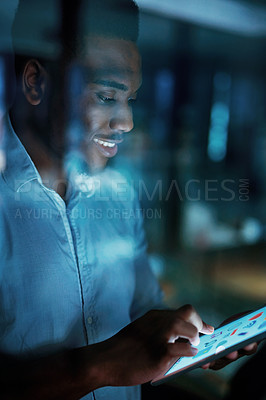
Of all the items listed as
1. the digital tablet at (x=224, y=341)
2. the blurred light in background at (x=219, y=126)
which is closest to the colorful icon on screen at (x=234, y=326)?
the digital tablet at (x=224, y=341)

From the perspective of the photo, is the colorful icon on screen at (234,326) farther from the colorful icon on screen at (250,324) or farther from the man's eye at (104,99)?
the man's eye at (104,99)

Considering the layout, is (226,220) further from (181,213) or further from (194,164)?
(194,164)

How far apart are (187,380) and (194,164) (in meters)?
0.95

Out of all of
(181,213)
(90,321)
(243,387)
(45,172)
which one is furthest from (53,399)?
(181,213)

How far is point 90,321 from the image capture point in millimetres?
755

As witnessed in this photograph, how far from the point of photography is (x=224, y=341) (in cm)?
66

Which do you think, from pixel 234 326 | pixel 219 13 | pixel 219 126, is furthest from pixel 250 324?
pixel 219 126

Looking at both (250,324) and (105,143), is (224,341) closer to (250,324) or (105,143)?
(250,324)

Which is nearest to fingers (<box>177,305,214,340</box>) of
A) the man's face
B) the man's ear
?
the man's face

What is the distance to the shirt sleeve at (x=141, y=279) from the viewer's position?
0.90m

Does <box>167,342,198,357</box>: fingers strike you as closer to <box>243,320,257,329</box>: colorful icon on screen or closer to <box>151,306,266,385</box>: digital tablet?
<box>151,306,266,385</box>: digital tablet

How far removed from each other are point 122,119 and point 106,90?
2.8 inches

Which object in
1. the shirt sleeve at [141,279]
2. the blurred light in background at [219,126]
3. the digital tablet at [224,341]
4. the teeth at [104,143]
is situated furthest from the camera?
the blurred light in background at [219,126]

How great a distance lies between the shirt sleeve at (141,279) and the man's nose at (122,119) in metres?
0.21
